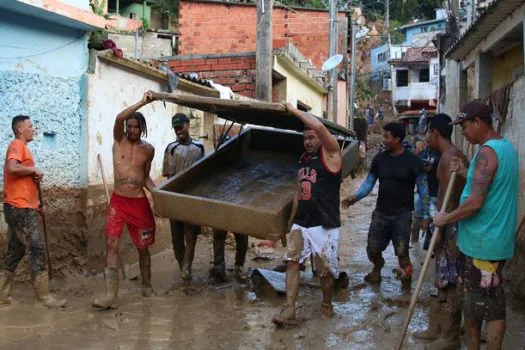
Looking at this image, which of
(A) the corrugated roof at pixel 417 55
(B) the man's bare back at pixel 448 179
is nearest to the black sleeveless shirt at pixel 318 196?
(B) the man's bare back at pixel 448 179

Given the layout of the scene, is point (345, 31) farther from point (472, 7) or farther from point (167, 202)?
point (167, 202)

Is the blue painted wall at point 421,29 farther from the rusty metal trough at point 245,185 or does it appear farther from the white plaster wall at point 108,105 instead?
the rusty metal trough at point 245,185

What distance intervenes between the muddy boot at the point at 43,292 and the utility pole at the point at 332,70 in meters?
15.4

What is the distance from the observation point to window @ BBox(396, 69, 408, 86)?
46.8m

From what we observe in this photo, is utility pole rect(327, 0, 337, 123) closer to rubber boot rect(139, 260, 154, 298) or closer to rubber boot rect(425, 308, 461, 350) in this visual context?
rubber boot rect(139, 260, 154, 298)

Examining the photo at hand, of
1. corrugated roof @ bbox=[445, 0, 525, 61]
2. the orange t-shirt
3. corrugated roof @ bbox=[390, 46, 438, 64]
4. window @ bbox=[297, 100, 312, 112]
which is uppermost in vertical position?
corrugated roof @ bbox=[390, 46, 438, 64]

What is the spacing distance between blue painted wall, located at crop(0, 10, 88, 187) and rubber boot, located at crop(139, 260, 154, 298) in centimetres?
147

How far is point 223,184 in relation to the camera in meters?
6.97

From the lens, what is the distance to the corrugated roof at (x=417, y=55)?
147 ft

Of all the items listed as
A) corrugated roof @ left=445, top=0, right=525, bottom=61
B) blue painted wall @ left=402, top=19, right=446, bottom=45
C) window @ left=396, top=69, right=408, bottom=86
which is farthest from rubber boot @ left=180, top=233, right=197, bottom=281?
blue painted wall @ left=402, top=19, right=446, bottom=45

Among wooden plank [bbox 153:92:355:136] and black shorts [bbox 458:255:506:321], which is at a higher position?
wooden plank [bbox 153:92:355:136]

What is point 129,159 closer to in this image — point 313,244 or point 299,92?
point 313,244

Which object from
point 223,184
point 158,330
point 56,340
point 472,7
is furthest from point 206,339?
point 472,7

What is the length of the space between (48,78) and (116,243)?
82.3 inches
